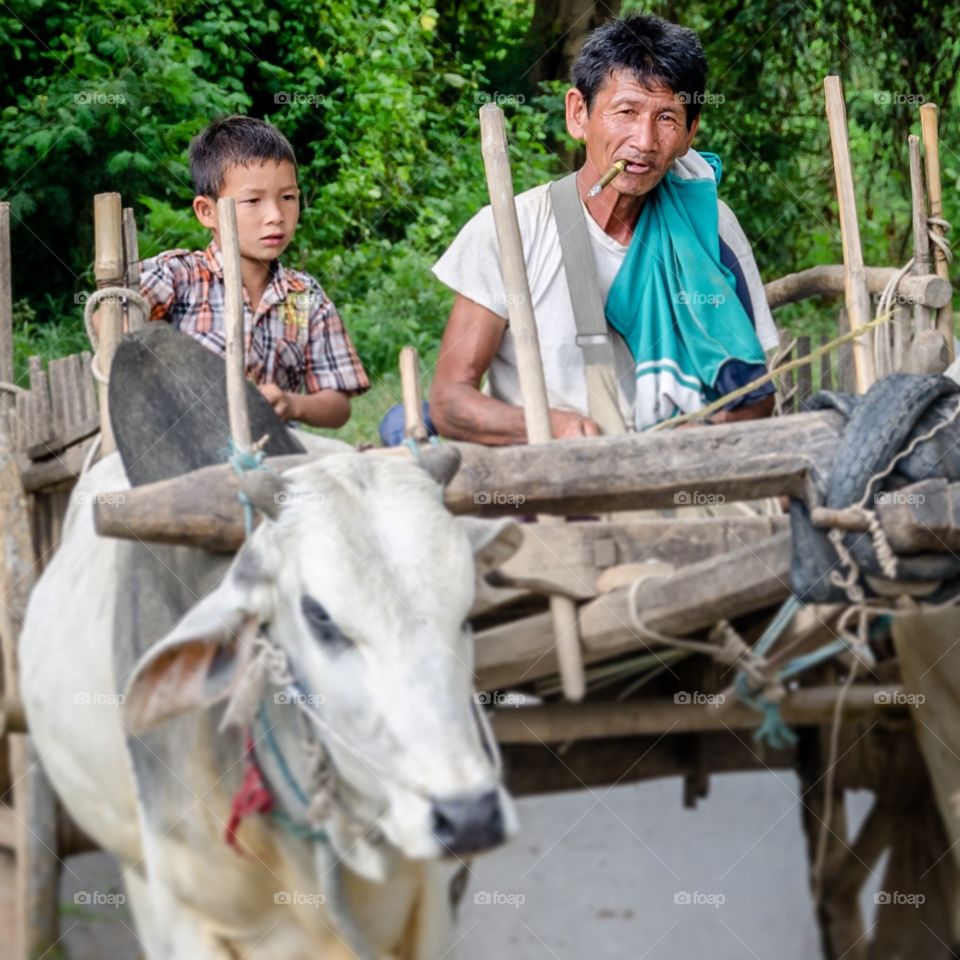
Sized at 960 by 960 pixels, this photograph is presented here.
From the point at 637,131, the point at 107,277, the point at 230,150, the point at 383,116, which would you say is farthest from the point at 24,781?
the point at 383,116

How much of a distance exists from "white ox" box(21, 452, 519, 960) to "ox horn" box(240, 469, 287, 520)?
0.05 feet

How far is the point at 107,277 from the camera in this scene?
3264 mm

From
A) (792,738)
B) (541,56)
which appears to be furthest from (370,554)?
(541,56)

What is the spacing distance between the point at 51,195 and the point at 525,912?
545cm

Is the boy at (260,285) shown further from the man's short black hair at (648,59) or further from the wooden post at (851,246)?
the wooden post at (851,246)

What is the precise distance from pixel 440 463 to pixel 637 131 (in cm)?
156

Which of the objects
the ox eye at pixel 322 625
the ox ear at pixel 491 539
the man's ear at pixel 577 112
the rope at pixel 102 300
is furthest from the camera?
the man's ear at pixel 577 112

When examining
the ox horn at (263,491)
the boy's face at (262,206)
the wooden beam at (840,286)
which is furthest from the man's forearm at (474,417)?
the ox horn at (263,491)

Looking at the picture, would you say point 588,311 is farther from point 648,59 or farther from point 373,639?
point 373,639

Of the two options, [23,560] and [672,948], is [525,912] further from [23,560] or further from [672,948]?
[23,560]

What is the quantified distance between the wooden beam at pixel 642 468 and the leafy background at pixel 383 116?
4.90 metres

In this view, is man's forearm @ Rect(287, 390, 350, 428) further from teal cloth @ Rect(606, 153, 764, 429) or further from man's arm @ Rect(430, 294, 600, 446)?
teal cloth @ Rect(606, 153, 764, 429)

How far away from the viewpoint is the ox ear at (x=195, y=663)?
226 centimetres

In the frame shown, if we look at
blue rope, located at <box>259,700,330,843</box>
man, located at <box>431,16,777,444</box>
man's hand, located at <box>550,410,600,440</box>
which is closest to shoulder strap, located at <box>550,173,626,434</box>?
man, located at <box>431,16,777,444</box>
